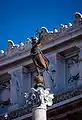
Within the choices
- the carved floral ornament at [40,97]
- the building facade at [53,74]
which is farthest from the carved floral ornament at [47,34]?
the carved floral ornament at [40,97]

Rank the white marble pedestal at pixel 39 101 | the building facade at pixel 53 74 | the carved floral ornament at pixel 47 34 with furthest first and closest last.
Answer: the carved floral ornament at pixel 47 34 < the building facade at pixel 53 74 < the white marble pedestal at pixel 39 101

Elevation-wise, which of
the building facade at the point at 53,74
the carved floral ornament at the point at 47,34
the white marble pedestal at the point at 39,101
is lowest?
the white marble pedestal at the point at 39,101

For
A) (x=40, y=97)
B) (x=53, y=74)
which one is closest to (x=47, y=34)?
(x=53, y=74)

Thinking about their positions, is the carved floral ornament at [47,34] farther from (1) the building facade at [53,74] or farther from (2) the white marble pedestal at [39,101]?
(2) the white marble pedestal at [39,101]

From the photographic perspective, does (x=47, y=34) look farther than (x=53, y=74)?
Yes

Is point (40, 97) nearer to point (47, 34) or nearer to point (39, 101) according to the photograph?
point (39, 101)

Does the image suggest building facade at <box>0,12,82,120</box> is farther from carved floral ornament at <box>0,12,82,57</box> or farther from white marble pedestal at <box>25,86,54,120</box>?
white marble pedestal at <box>25,86,54,120</box>

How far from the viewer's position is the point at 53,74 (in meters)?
35.9

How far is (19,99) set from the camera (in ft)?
122

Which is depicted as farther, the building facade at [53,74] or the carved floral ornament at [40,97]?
the building facade at [53,74]

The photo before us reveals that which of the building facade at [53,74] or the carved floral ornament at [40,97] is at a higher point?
the building facade at [53,74]

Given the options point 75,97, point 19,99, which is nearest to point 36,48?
point 75,97

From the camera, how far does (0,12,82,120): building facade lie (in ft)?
112

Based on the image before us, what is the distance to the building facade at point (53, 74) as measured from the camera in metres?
34.0
